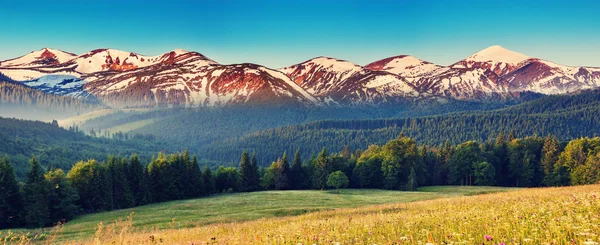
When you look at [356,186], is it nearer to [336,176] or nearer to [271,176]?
[336,176]

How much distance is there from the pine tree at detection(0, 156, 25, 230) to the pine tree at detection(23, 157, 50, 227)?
2.07 meters

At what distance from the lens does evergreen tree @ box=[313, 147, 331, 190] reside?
99.1 m

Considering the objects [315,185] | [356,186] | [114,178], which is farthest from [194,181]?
[356,186]

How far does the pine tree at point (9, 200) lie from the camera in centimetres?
6072

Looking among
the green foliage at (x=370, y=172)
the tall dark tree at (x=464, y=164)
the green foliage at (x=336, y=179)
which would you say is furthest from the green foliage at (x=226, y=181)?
the tall dark tree at (x=464, y=164)

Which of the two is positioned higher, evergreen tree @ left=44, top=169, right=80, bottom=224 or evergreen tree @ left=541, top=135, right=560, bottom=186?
evergreen tree @ left=541, top=135, right=560, bottom=186

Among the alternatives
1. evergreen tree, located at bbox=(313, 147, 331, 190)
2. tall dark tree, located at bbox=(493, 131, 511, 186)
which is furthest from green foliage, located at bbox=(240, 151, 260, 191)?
tall dark tree, located at bbox=(493, 131, 511, 186)

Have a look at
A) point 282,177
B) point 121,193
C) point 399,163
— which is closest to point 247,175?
point 282,177

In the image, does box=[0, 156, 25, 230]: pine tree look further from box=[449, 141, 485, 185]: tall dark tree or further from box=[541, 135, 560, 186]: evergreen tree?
box=[541, 135, 560, 186]: evergreen tree

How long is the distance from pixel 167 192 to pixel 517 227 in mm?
82787

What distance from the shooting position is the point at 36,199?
60375 mm

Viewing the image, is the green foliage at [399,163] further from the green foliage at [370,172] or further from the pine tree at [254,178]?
the pine tree at [254,178]

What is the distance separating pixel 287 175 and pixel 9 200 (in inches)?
2368

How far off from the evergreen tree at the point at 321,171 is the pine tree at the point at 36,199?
6012cm
